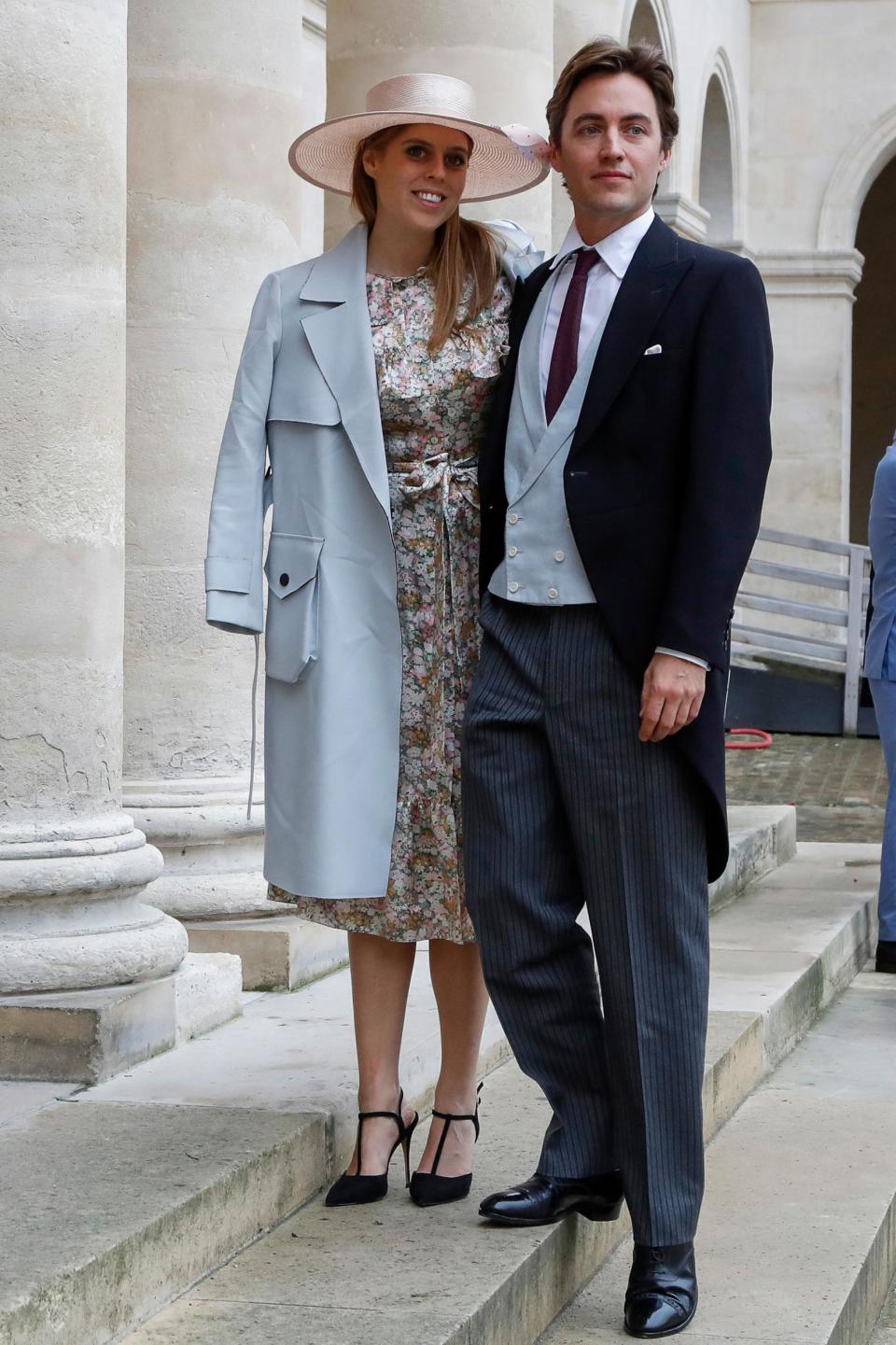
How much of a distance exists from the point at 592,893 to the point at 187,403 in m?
2.05

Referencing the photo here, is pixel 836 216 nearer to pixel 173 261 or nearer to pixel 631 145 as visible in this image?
pixel 173 261

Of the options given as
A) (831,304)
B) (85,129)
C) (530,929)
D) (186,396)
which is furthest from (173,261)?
(831,304)

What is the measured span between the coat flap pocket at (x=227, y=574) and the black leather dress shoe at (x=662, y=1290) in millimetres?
1095

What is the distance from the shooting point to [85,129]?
11.3 feet

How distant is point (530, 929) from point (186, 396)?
6.66 feet

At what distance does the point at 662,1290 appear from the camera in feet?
9.13

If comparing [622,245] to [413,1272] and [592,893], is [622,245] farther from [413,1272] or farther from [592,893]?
[413,1272]

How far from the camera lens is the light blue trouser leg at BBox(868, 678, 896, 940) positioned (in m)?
5.70

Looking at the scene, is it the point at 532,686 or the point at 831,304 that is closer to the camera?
the point at 532,686

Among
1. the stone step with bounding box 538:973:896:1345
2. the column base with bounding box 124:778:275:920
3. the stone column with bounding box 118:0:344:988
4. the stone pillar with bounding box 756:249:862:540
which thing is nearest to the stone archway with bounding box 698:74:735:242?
the stone pillar with bounding box 756:249:862:540

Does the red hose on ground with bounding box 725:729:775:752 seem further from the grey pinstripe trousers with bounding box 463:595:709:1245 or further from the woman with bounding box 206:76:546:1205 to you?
the grey pinstripe trousers with bounding box 463:595:709:1245

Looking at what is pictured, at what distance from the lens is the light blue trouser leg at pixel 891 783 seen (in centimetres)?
570

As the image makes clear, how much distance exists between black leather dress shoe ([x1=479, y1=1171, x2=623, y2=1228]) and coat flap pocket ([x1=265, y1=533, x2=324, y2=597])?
0.94 meters

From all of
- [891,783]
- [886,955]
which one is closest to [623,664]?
[891,783]
